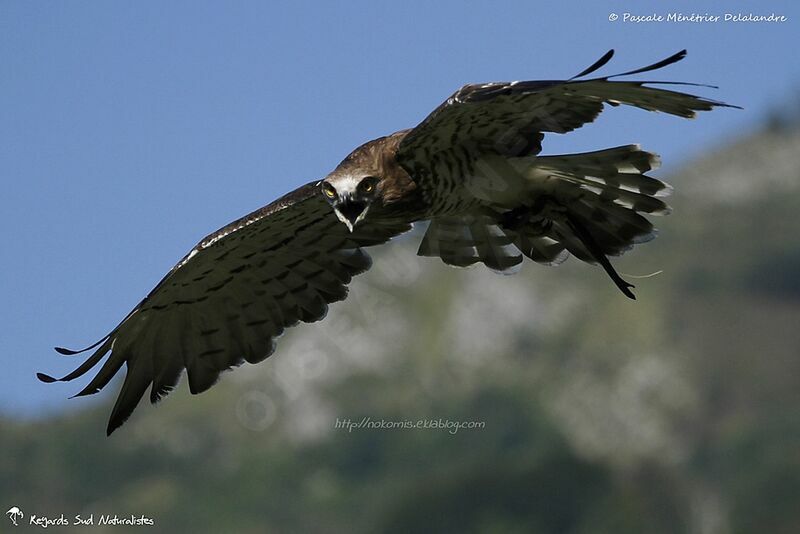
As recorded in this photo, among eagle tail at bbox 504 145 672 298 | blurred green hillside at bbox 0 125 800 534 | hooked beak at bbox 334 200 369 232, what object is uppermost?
hooked beak at bbox 334 200 369 232

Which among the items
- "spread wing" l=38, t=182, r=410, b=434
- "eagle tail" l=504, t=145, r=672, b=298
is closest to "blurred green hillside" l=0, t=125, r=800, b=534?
"spread wing" l=38, t=182, r=410, b=434

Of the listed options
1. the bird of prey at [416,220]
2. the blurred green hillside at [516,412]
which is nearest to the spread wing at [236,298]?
the bird of prey at [416,220]

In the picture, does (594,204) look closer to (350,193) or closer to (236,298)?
(350,193)

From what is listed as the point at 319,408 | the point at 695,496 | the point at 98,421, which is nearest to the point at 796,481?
the point at 695,496

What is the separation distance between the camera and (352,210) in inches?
380

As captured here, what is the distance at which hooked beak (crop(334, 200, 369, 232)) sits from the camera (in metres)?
9.58

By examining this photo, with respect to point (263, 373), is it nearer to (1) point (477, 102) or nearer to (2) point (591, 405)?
(2) point (591, 405)

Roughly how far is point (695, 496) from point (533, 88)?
6122cm

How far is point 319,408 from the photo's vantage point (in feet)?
294

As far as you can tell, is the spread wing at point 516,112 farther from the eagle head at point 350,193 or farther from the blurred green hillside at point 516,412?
the blurred green hillside at point 516,412

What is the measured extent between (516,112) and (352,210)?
47.0 inches

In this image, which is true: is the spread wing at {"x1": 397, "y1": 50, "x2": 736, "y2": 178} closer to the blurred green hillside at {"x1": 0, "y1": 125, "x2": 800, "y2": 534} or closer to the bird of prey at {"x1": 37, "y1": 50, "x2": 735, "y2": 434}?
the bird of prey at {"x1": 37, "y1": 50, "x2": 735, "y2": 434}

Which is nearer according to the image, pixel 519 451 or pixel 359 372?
pixel 519 451

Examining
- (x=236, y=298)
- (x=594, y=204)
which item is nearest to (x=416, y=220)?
(x=594, y=204)
